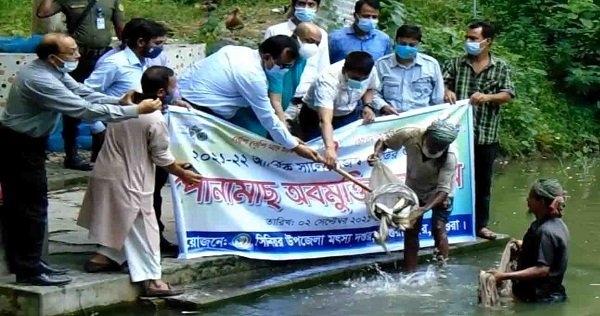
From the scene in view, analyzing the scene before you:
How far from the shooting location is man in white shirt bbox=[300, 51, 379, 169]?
841cm

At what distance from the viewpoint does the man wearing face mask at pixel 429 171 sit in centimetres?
812

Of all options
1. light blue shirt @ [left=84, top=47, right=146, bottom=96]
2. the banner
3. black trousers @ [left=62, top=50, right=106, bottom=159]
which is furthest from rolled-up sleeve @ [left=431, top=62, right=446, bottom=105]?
black trousers @ [left=62, top=50, right=106, bottom=159]

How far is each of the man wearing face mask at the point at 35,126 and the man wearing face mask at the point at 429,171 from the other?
87.2 inches

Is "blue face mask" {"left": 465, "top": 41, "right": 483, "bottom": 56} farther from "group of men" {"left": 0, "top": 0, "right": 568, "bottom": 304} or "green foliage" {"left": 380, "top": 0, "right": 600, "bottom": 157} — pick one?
"green foliage" {"left": 380, "top": 0, "right": 600, "bottom": 157}

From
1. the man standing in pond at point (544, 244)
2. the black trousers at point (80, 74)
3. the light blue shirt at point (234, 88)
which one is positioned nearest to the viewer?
the man standing in pond at point (544, 244)

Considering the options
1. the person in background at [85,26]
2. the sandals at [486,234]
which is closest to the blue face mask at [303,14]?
the person in background at [85,26]

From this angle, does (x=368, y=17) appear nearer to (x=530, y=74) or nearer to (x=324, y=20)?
(x=324, y=20)

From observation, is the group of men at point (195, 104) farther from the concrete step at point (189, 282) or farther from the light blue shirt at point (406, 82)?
the concrete step at point (189, 282)

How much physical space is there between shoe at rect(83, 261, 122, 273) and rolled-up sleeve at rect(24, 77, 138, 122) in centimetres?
110

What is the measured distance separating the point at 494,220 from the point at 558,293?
303cm

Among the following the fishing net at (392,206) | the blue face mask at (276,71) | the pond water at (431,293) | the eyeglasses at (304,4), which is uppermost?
the eyeglasses at (304,4)

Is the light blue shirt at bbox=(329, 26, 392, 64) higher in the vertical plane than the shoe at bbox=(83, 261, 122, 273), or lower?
higher

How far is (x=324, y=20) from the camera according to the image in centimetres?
1315

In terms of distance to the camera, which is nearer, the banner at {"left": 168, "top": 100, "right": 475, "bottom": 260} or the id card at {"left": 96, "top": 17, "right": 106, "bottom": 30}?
the banner at {"left": 168, "top": 100, "right": 475, "bottom": 260}
